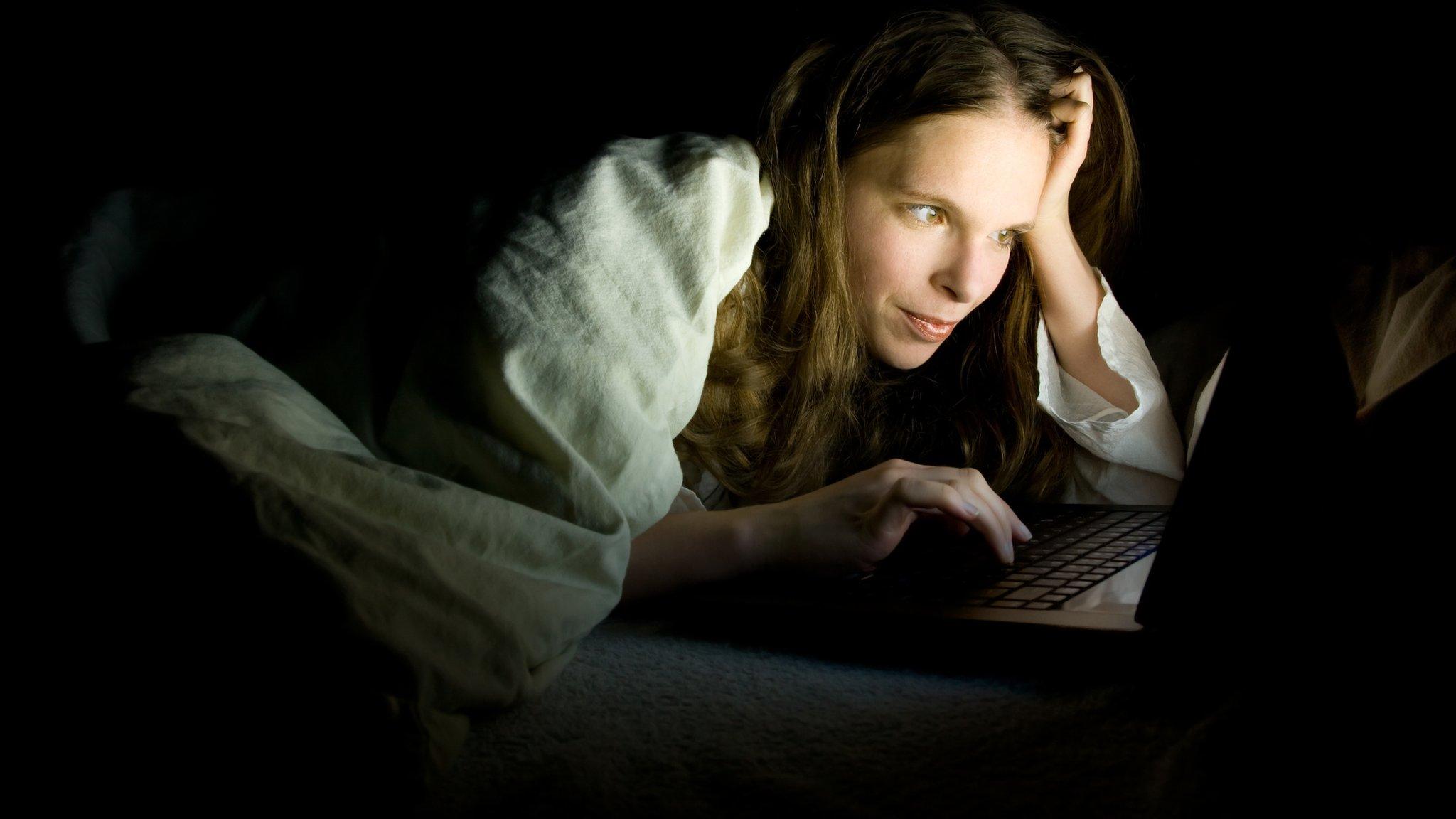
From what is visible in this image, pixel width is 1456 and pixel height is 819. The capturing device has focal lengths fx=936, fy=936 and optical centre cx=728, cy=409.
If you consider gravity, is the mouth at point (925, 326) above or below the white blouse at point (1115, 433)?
above

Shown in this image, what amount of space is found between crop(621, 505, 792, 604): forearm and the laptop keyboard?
0.26 feet

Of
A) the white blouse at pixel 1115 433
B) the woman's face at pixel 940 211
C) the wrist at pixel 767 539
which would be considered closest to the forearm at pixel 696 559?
the wrist at pixel 767 539

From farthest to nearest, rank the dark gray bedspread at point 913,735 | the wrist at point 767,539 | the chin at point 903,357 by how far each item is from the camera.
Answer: the chin at point 903,357, the wrist at point 767,539, the dark gray bedspread at point 913,735

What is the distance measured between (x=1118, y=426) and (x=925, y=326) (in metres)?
0.24

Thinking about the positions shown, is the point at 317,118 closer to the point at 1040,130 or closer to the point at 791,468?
the point at 791,468

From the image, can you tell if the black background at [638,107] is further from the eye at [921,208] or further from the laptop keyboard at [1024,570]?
the laptop keyboard at [1024,570]

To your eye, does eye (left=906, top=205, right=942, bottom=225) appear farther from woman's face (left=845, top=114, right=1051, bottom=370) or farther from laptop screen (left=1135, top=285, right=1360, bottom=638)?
laptop screen (left=1135, top=285, right=1360, bottom=638)

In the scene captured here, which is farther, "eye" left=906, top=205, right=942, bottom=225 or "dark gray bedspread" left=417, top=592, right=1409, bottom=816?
"eye" left=906, top=205, right=942, bottom=225

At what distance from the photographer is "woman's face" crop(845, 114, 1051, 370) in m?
0.96

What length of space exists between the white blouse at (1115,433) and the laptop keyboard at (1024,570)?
0.17 meters

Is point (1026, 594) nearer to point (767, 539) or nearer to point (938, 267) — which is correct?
point (767, 539)

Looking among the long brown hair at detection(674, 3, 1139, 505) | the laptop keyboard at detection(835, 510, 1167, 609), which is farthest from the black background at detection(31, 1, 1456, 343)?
the laptop keyboard at detection(835, 510, 1167, 609)

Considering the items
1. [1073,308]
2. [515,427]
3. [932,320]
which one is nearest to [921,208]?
[932,320]

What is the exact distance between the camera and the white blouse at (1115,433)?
40.7 inches
